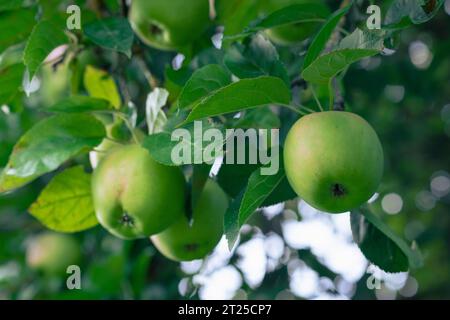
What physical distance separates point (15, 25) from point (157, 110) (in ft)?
1.73

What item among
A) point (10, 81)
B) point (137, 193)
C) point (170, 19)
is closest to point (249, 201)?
point (137, 193)

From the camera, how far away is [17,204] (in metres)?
2.81

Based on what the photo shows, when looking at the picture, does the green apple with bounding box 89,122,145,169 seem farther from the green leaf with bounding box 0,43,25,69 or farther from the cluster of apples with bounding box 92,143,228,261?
the green leaf with bounding box 0,43,25,69

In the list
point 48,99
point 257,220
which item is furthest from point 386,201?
point 48,99

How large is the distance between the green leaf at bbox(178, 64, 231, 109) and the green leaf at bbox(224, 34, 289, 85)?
57 mm

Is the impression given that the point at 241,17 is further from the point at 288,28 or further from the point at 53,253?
the point at 53,253

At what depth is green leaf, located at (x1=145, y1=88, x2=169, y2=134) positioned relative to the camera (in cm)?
141

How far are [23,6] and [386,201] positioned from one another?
6.15 feet

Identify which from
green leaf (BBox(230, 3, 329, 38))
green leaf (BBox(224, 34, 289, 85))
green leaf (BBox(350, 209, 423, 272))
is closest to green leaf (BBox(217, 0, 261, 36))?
green leaf (BBox(230, 3, 329, 38))

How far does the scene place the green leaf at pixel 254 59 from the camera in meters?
1.33

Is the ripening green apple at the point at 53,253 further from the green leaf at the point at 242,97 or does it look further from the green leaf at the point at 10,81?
the green leaf at the point at 242,97

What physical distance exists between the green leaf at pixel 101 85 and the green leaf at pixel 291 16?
589 millimetres

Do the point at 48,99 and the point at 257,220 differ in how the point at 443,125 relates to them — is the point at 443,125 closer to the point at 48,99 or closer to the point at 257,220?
the point at 257,220

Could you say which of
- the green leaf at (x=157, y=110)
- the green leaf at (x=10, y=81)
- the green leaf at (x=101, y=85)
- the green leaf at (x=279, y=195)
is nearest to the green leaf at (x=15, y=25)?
the green leaf at (x=10, y=81)
